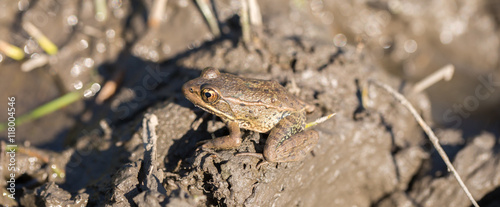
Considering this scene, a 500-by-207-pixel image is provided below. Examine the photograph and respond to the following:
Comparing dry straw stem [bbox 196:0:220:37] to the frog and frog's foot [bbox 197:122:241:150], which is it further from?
frog's foot [bbox 197:122:241:150]

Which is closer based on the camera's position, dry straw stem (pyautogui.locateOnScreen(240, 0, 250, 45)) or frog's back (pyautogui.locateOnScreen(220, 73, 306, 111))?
frog's back (pyautogui.locateOnScreen(220, 73, 306, 111))

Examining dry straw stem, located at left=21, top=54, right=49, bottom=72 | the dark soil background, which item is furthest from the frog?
dry straw stem, located at left=21, top=54, right=49, bottom=72

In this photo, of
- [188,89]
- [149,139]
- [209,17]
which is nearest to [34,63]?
[209,17]

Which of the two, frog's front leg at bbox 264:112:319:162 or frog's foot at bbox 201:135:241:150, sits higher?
frog's foot at bbox 201:135:241:150

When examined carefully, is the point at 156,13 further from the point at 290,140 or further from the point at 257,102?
the point at 290,140

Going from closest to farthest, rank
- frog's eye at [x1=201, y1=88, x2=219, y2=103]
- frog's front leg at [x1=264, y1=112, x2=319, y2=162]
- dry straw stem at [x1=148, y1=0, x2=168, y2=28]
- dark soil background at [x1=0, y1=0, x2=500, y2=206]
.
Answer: frog's front leg at [x1=264, y1=112, x2=319, y2=162] → frog's eye at [x1=201, y1=88, x2=219, y2=103] → dark soil background at [x1=0, y1=0, x2=500, y2=206] → dry straw stem at [x1=148, y1=0, x2=168, y2=28]

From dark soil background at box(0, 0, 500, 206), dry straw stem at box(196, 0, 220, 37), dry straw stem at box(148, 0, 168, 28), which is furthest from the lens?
dry straw stem at box(148, 0, 168, 28)
